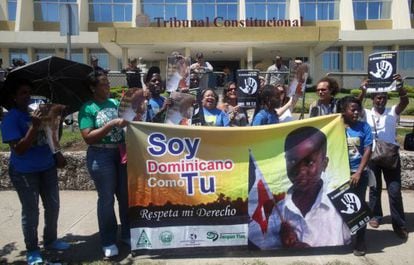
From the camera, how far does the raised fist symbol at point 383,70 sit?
5.06 meters

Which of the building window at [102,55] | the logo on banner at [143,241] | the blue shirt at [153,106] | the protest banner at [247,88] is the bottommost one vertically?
the logo on banner at [143,241]

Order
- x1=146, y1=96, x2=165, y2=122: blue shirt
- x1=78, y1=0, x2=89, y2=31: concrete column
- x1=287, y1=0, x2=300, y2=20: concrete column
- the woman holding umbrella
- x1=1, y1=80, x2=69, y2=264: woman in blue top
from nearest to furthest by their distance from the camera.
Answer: x1=1, y1=80, x2=69, y2=264: woman in blue top, the woman holding umbrella, x1=146, y1=96, x2=165, y2=122: blue shirt, x1=287, y1=0, x2=300, y2=20: concrete column, x1=78, y1=0, x2=89, y2=31: concrete column

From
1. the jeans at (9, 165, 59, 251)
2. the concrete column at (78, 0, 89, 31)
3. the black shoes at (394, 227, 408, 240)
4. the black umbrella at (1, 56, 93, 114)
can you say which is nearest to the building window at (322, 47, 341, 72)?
the concrete column at (78, 0, 89, 31)

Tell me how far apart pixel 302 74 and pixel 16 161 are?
3726mm

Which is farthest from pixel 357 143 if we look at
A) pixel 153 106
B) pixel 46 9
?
pixel 46 9

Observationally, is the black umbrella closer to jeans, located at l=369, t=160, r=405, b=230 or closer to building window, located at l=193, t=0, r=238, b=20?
jeans, located at l=369, t=160, r=405, b=230

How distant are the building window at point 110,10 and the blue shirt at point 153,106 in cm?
3316

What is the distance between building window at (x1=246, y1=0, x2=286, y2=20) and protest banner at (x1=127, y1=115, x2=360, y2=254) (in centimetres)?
3169

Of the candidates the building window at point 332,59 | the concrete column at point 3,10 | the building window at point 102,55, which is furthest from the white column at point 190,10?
the concrete column at point 3,10

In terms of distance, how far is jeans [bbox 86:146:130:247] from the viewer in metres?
4.46

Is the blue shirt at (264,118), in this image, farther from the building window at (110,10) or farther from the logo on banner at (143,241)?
the building window at (110,10)

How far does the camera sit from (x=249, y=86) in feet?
20.7

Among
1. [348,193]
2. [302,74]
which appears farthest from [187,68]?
[348,193]

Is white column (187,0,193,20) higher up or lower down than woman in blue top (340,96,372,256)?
higher up
